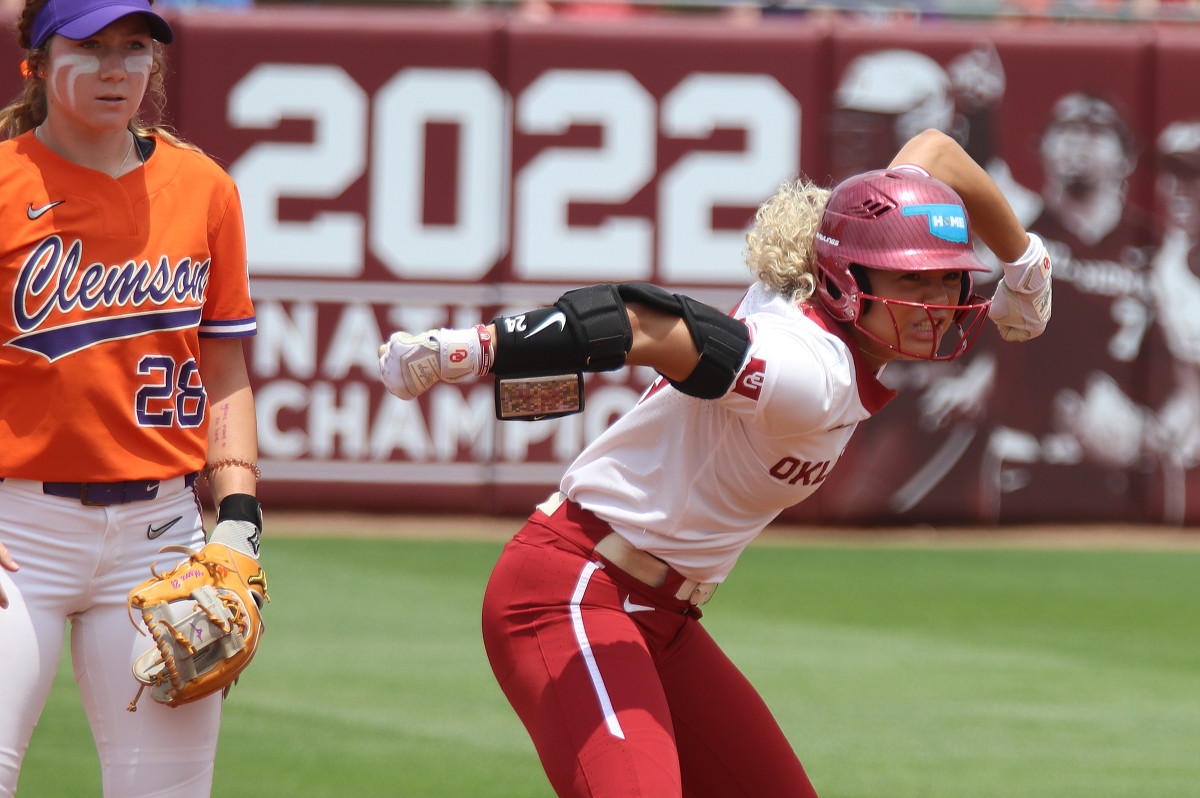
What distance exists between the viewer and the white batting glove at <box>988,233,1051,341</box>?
336 centimetres

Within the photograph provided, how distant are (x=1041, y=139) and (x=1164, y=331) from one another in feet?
5.43

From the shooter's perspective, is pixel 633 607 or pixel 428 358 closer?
pixel 428 358

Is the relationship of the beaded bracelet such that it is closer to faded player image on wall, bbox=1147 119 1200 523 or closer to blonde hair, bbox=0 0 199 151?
blonde hair, bbox=0 0 199 151

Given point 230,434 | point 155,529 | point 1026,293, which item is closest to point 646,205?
point 1026,293

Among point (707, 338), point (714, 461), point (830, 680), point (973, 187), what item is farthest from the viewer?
point (830, 680)

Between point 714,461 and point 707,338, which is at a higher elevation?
point 707,338

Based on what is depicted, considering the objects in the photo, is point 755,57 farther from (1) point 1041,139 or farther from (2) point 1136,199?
(2) point 1136,199

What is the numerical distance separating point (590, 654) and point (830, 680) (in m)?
3.77

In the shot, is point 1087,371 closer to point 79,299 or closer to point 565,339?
point 565,339

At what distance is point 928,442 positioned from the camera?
10.1 metres

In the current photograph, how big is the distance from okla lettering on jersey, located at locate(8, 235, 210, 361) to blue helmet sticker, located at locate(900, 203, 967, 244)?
149cm

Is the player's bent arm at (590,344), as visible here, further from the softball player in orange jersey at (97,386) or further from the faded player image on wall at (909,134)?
the faded player image on wall at (909,134)

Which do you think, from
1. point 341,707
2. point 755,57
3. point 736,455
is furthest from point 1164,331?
point 736,455

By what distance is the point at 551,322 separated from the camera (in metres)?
2.44
